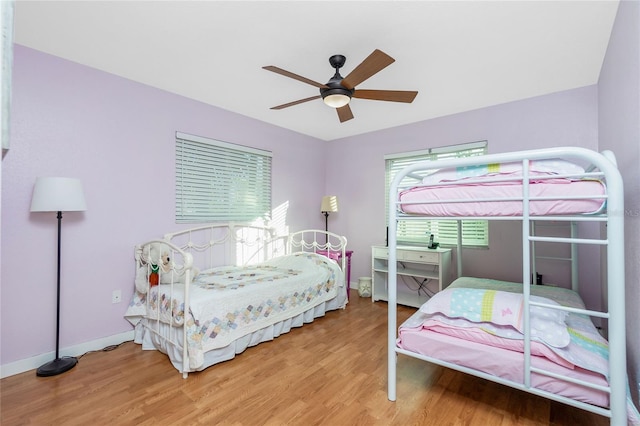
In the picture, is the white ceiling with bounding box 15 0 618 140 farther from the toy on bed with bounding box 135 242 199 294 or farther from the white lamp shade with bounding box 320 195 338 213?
the white lamp shade with bounding box 320 195 338 213

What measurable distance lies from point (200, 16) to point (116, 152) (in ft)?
4.64

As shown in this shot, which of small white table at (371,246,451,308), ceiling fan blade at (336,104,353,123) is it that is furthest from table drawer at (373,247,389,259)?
ceiling fan blade at (336,104,353,123)

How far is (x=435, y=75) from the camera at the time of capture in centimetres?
263

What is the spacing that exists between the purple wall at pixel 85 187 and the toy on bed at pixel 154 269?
0.55ft

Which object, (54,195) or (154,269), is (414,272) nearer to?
(154,269)

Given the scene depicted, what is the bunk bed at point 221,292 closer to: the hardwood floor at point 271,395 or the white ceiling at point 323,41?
the hardwood floor at point 271,395

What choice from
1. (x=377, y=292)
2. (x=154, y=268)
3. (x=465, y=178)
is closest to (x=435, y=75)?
(x=465, y=178)

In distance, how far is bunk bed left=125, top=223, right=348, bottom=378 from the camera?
86.5 inches

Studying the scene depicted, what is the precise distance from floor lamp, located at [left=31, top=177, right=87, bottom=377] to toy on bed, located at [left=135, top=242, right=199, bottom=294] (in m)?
0.55

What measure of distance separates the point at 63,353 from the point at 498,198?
317 cm

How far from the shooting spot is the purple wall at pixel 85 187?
218 centimetres

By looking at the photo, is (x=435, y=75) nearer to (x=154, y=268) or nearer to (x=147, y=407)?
(x=154, y=268)

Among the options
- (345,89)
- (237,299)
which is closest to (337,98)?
(345,89)

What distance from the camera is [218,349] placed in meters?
2.29
